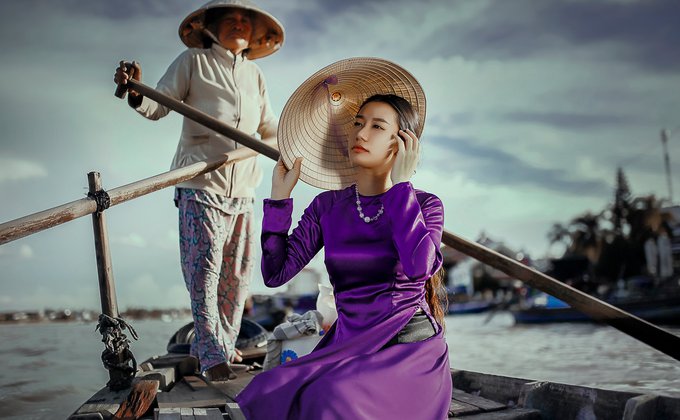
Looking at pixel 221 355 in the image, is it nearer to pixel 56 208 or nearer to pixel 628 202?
pixel 56 208

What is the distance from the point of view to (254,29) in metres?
4.12

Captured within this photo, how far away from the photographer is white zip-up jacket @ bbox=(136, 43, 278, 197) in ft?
12.4

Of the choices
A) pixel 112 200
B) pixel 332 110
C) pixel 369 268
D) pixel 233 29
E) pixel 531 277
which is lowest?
pixel 531 277

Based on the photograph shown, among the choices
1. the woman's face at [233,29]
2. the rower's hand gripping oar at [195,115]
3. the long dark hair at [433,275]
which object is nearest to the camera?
the long dark hair at [433,275]


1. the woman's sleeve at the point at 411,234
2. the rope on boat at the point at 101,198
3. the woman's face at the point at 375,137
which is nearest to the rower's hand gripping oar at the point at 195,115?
the rope on boat at the point at 101,198

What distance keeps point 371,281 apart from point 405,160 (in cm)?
41

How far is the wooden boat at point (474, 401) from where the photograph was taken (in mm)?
2467

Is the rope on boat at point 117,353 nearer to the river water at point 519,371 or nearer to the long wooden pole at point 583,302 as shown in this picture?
the river water at point 519,371

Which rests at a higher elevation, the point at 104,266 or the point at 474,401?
the point at 104,266

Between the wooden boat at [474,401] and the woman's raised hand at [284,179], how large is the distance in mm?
951

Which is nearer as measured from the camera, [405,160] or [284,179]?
[405,160]

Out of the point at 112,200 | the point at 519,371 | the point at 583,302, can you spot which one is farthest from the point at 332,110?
the point at 519,371

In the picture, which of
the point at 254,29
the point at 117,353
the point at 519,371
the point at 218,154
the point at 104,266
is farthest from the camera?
the point at 519,371

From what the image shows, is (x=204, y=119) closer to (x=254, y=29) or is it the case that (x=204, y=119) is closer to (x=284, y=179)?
(x=254, y=29)
